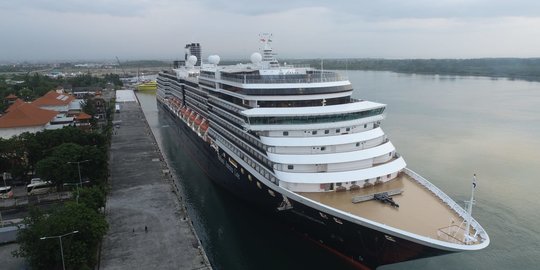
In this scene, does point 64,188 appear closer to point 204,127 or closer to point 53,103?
point 204,127

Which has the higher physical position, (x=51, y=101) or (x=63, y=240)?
(x=51, y=101)

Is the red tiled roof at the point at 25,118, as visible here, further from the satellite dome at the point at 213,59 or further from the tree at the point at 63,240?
the tree at the point at 63,240

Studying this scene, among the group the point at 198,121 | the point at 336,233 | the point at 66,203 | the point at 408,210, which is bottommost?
the point at 336,233

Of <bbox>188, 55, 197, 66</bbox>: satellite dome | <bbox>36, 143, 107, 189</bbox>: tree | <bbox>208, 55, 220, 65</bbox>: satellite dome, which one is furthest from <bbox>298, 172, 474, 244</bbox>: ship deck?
<bbox>188, 55, 197, 66</bbox>: satellite dome

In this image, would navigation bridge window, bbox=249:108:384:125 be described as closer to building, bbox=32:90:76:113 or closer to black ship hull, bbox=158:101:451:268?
black ship hull, bbox=158:101:451:268

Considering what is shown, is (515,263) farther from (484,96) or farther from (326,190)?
(484,96)

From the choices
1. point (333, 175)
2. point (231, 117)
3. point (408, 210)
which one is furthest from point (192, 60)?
point (408, 210)
